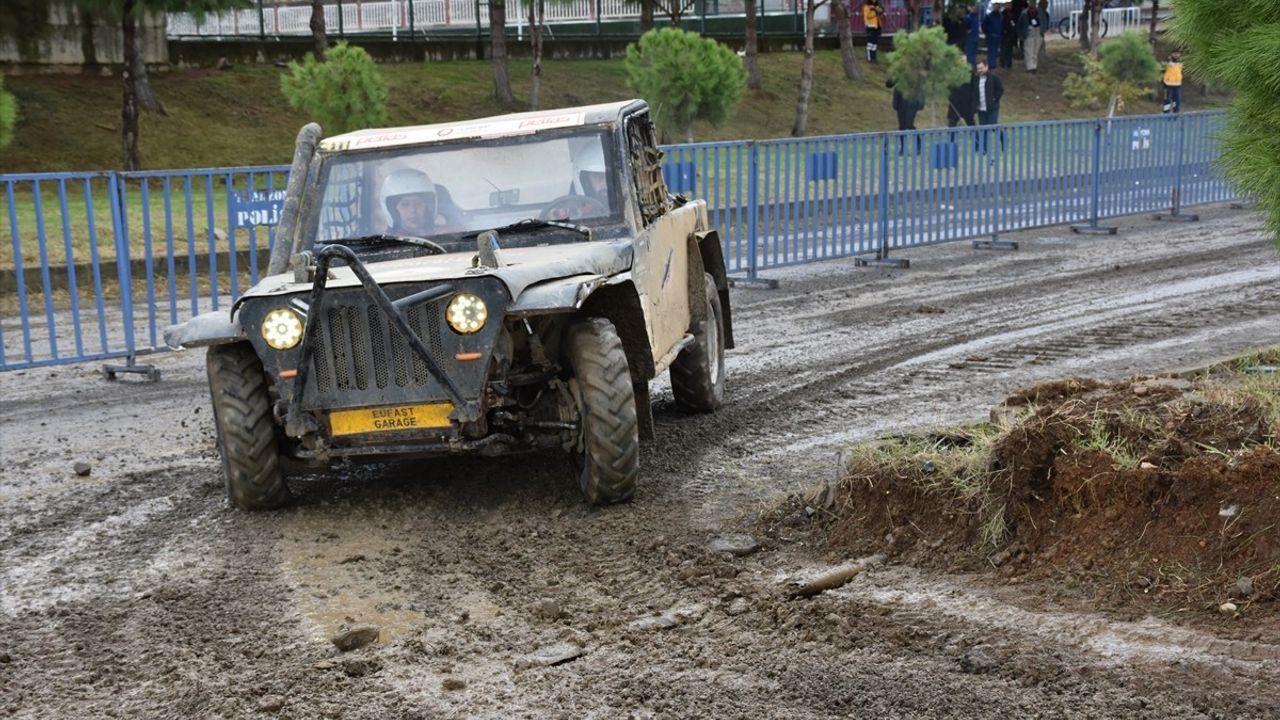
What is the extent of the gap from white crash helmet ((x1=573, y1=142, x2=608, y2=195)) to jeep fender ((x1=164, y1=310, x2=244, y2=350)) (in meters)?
1.96

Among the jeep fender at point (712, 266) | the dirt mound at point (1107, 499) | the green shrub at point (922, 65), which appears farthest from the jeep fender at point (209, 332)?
the green shrub at point (922, 65)

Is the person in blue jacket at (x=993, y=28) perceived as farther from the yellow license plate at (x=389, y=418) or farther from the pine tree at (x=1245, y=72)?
the yellow license plate at (x=389, y=418)

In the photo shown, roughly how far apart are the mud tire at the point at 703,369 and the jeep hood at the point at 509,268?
1.60m

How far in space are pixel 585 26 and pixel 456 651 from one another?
3680 cm

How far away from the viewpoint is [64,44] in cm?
2773

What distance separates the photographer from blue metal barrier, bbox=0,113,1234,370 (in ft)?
46.4

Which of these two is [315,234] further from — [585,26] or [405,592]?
[585,26]

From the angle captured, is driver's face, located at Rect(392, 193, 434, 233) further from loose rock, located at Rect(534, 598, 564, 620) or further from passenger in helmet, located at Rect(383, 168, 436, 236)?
loose rock, located at Rect(534, 598, 564, 620)

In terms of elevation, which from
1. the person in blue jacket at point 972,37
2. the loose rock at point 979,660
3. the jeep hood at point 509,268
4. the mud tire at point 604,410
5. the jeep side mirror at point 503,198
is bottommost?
the loose rock at point 979,660

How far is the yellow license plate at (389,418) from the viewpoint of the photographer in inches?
276

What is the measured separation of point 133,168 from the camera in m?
23.3

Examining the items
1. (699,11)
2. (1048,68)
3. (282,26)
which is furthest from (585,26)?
(1048,68)

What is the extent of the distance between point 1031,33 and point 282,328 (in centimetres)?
4334

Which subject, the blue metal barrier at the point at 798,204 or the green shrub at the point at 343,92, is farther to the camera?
the green shrub at the point at 343,92
